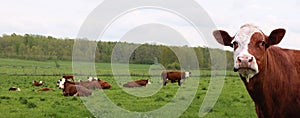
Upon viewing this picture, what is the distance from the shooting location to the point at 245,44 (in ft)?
20.2

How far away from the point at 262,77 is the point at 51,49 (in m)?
82.0

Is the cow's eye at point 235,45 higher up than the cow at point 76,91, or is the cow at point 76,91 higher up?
the cow's eye at point 235,45

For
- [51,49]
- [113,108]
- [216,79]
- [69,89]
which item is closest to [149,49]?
[216,79]

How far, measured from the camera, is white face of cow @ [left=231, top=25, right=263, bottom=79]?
588 cm

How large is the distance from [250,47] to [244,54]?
250 millimetres

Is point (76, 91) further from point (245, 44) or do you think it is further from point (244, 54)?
point (244, 54)

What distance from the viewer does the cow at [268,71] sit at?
619cm

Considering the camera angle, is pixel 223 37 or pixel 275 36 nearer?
pixel 275 36

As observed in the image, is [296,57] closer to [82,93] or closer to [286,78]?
[286,78]

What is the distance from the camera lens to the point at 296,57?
7176 millimetres

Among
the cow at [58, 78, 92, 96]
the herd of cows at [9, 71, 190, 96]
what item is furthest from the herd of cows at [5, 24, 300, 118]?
the herd of cows at [9, 71, 190, 96]

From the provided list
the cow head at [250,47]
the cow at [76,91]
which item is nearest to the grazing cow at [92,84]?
the cow at [76,91]

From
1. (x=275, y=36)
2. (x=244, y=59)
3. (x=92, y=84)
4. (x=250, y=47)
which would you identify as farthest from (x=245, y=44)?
(x=92, y=84)

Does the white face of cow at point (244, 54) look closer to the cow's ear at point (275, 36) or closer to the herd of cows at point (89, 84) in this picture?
the cow's ear at point (275, 36)
